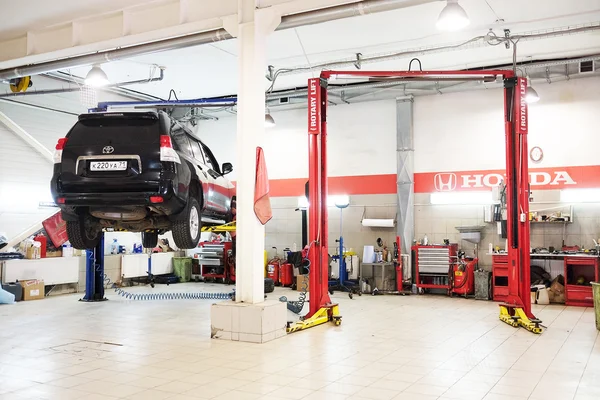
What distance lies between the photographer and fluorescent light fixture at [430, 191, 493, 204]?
10.3m

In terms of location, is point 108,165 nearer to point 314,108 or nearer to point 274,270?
A: point 314,108

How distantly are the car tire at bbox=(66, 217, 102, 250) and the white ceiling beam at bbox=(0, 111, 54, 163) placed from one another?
443 centimetres

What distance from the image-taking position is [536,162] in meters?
10.0

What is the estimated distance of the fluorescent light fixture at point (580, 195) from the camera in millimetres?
9477

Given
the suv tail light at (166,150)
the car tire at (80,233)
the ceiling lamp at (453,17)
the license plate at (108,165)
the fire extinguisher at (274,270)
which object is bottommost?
the fire extinguisher at (274,270)

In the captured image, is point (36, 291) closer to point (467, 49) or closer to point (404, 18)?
point (404, 18)

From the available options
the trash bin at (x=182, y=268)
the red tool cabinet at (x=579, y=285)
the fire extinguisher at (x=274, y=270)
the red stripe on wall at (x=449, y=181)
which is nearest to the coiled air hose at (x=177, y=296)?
the fire extinguisher at (x=274, y=270)

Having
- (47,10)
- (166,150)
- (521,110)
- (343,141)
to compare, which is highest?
(47,10)

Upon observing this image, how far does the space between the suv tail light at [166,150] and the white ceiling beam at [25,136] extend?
5.57 metres

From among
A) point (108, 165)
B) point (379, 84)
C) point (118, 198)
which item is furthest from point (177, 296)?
point (379, 84)

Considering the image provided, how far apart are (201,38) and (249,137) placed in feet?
4.95

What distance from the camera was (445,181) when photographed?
10.7 m

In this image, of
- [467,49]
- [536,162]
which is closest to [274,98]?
[467,49]

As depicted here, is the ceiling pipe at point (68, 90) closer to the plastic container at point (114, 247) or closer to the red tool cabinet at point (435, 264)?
the plastic container at point (114, 247)
